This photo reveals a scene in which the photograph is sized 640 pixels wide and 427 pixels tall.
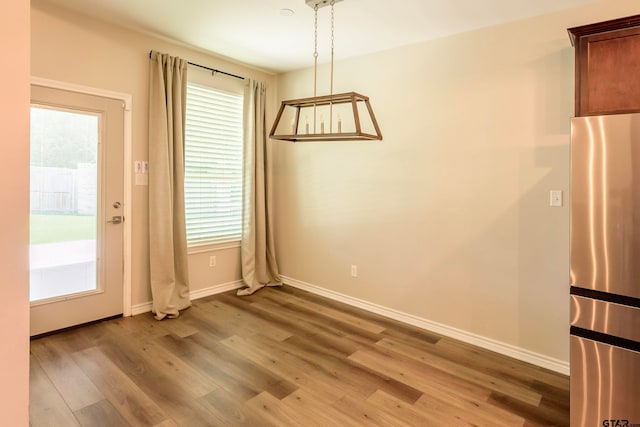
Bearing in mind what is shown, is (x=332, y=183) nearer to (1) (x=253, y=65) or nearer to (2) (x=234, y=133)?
(2) (x=234, y=133)

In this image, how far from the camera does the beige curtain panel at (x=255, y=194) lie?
15.2 feet

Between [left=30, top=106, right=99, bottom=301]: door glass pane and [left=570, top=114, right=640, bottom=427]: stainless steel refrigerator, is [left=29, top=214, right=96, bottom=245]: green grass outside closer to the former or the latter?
[left=30, top=106, right=99, bottom=301]: door glass pane

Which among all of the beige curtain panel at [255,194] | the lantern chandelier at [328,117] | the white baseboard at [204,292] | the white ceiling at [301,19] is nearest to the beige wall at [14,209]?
the lantern chandelier at [328,117]

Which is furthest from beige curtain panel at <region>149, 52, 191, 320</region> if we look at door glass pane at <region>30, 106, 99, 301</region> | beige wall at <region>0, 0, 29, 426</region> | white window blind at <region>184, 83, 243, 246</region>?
beige wall at <region>0, 0, 29, 426</region>

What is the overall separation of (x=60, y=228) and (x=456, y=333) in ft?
12.5

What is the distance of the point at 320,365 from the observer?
2883mm

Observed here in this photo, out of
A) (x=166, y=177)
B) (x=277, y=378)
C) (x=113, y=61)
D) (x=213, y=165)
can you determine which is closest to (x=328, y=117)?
(x=213, y=165)

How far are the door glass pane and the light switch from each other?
13.3 feet

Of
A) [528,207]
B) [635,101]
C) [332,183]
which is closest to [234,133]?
[332,183]

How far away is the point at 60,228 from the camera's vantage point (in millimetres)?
3273

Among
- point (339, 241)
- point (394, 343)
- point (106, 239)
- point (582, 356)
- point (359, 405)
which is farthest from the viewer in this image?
point (339, 241)

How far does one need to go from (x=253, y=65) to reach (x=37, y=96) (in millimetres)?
2369

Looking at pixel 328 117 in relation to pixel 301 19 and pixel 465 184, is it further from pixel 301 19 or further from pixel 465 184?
pixel 465 184

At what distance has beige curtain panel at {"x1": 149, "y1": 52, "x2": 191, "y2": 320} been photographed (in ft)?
12.3
